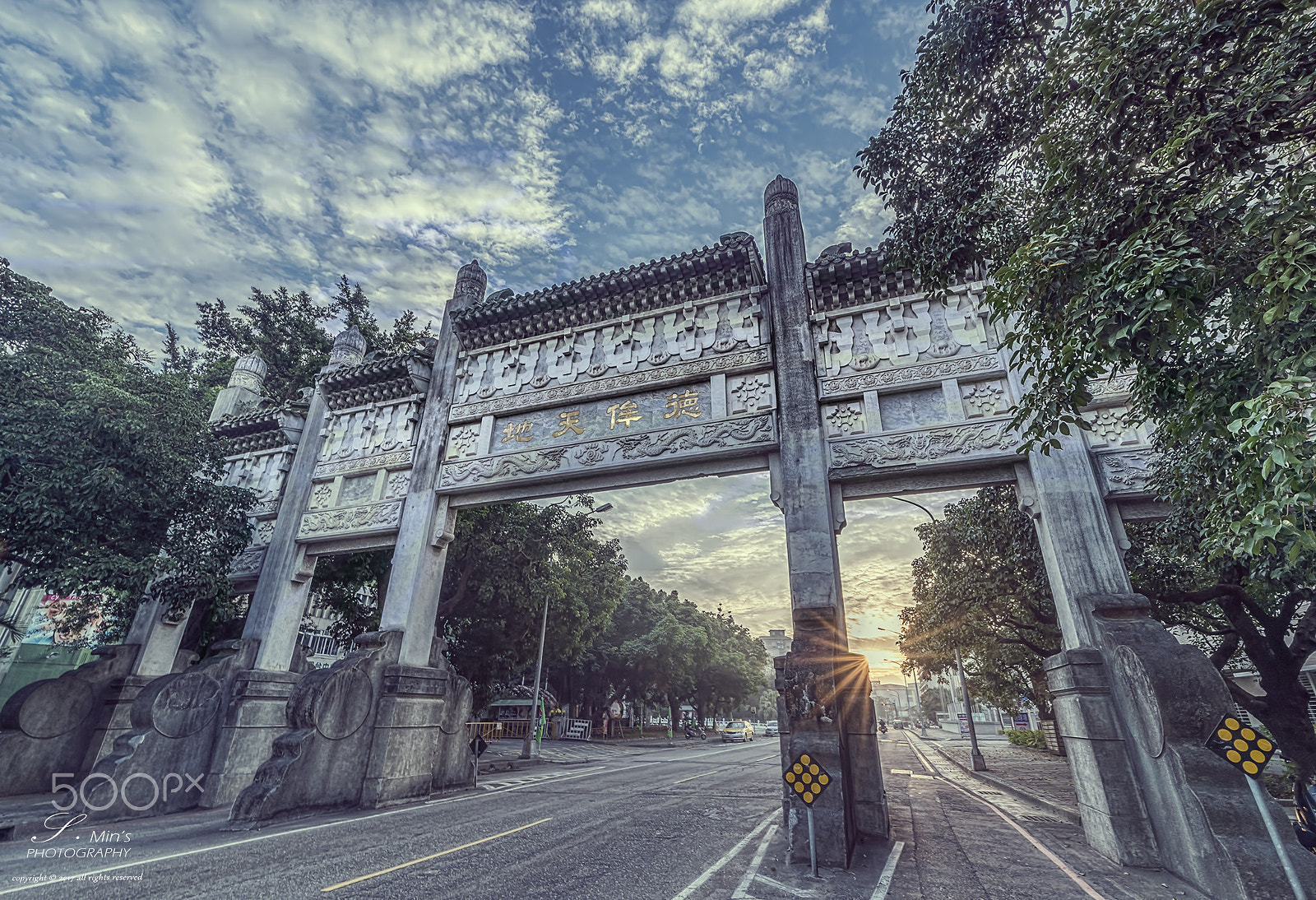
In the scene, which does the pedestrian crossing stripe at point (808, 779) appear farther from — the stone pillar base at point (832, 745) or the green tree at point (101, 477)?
the green tree at point (101, 477)

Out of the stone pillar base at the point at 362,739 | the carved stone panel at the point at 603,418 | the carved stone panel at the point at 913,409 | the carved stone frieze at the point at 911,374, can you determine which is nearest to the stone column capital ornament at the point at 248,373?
the carved stone panel at the point at 603,418

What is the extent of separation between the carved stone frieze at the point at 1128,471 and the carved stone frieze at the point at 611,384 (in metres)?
5.32

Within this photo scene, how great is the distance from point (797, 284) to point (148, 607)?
15.9m

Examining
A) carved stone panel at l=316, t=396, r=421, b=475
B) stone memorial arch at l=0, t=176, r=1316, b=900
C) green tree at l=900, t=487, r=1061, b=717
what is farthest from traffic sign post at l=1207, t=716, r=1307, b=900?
carved stone panel at l=316, t=396, r=421, b=475

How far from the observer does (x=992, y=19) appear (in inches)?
252

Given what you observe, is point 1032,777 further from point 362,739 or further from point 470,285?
point 470,285

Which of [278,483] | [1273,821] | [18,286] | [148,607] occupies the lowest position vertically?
[1273,821]

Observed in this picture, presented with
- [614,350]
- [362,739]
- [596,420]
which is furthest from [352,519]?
[614,350]

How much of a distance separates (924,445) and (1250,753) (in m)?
4.91

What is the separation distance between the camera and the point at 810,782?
20.6 ft

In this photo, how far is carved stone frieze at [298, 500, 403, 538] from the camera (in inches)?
476

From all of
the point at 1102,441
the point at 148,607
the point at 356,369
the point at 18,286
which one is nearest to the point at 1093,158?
the point at 1102,441

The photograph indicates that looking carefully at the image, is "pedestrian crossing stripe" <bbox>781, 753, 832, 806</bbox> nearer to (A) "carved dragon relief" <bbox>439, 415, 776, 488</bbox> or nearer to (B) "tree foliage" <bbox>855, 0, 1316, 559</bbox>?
(B) "tree foliage" <bbox>855, 0, 1316, 559</bbox>

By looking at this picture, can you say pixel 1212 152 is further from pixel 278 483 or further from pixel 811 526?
pixel 278 483
